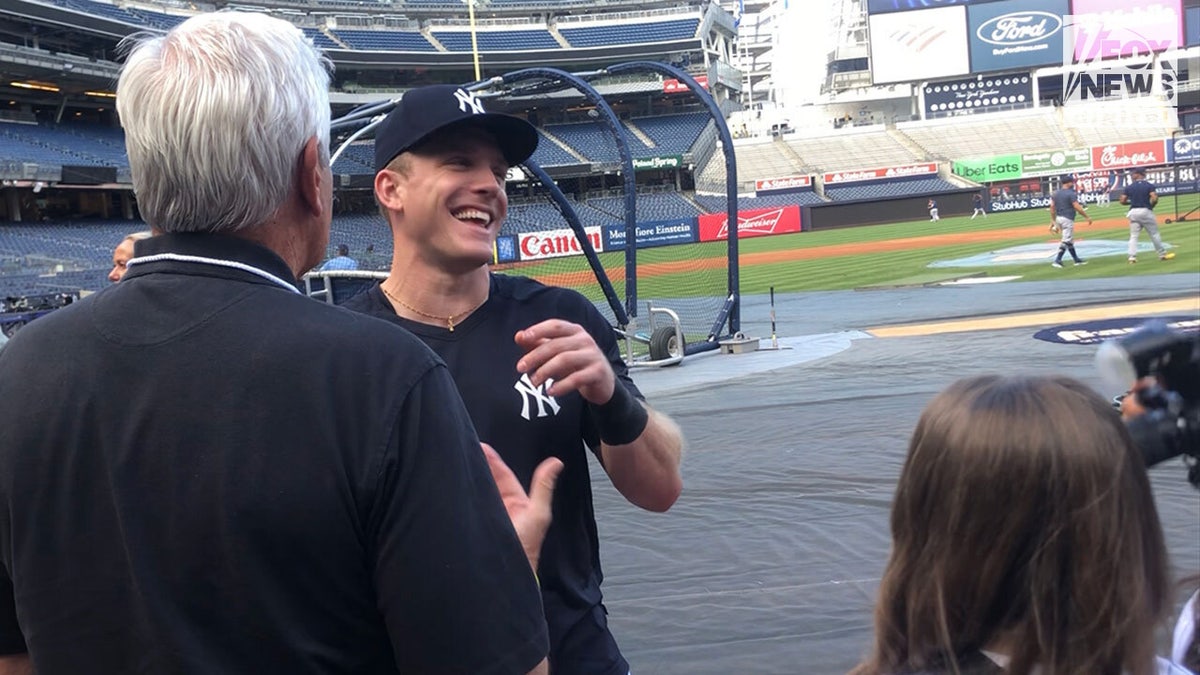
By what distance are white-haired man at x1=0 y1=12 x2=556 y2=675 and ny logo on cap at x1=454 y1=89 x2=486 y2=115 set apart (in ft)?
3.31

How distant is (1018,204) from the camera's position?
48.0m

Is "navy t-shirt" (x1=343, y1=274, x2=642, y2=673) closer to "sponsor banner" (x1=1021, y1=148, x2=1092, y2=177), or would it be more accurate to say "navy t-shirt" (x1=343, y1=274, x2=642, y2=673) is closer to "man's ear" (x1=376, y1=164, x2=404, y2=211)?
"man's ear" (x1=376, y1=164, x2=404, y2=211)

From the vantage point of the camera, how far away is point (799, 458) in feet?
23.1

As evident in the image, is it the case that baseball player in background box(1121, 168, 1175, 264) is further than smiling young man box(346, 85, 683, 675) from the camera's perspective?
Yes

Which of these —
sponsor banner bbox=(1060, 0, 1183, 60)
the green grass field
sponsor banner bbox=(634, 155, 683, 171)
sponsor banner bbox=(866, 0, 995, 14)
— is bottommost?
the green grass field

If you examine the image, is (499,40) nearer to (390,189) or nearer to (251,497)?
(390,189)

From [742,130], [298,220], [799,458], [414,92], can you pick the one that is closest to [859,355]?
[799,458]

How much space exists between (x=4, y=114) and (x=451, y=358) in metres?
46.3

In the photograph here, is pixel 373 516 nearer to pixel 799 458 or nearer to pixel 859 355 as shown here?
pixel 799 458

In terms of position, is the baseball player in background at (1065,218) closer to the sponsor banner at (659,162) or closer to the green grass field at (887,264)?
the green grass field at (887,264)

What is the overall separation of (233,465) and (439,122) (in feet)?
4.38

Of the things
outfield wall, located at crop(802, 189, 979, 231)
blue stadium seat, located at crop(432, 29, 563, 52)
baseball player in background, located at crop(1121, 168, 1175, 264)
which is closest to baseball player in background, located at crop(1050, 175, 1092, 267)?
baseball player in background, located at crop(1121, 168, 1175, 264)

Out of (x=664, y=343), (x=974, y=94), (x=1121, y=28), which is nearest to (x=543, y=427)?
(x=664, y=343)

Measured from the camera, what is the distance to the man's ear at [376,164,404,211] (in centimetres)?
258
